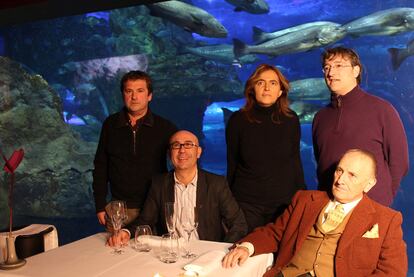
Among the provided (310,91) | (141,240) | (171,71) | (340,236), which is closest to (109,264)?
(141,240)

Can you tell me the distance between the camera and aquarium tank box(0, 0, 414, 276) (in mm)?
6074

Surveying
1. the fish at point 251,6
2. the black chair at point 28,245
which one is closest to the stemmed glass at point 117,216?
the black chair at point 28,245

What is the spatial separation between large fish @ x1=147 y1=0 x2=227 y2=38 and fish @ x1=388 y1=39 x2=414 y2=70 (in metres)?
2.32

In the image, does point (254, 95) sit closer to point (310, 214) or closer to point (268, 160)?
point (268, 160)

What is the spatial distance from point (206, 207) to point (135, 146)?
0.67 meters

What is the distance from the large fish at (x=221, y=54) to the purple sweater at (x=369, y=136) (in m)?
4.21

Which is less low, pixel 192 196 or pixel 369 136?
pixel 369 136

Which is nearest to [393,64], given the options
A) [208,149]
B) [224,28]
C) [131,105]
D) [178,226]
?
[224,28]

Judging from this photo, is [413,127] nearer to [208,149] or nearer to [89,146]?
[208,149]

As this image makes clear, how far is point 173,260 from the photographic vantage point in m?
1.87

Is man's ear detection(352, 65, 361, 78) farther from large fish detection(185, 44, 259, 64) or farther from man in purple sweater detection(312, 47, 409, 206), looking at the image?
large fish detection(185, 44, 259, 64)

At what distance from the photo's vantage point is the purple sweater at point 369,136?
245cm

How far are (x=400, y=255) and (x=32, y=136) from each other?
22.6 ft

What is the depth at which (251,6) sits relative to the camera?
6.69m
